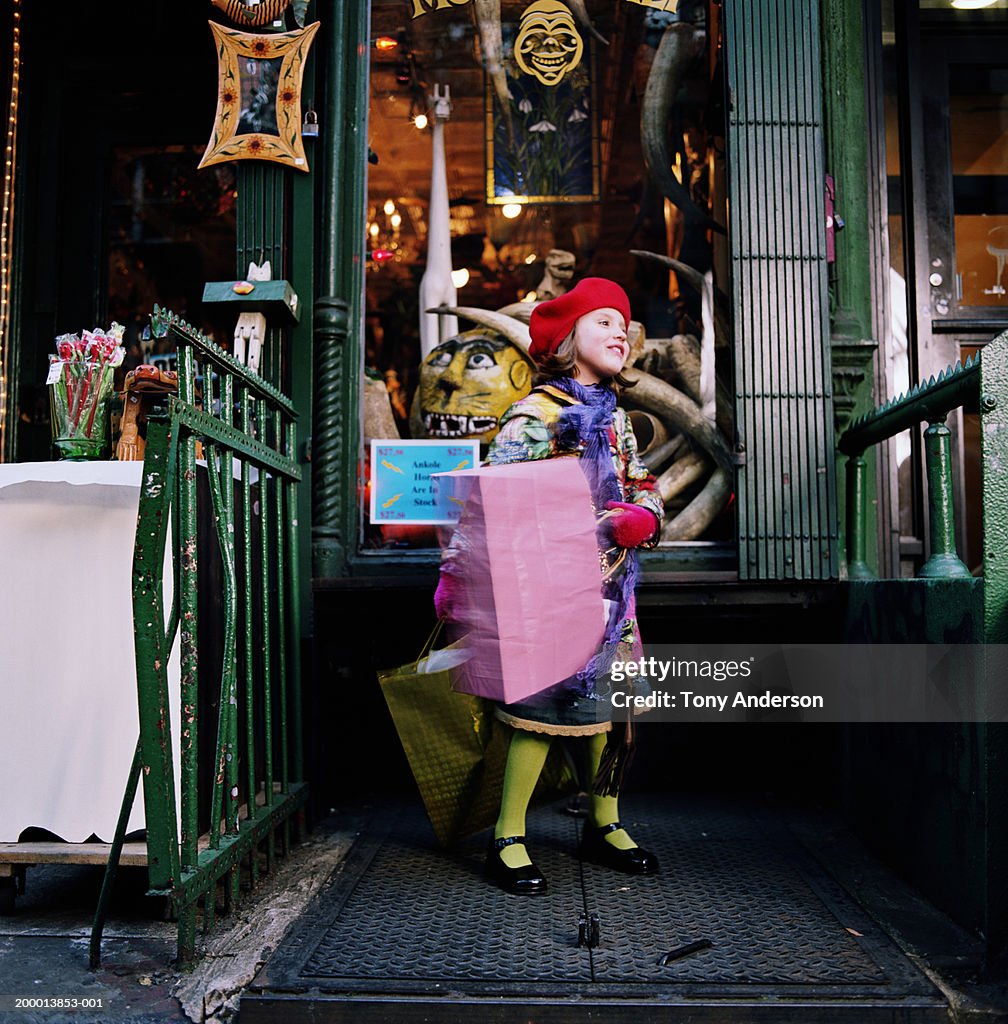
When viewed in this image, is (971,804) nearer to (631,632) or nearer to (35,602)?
(631,632)

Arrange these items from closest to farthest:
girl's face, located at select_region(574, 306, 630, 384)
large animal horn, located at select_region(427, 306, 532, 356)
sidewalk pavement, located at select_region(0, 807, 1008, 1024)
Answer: sidewalk pavement, located at select_region(0, 807, 1008, 1024), girl's face, located at select_region(574, 306, 630, 384), large animal horn, located at select_region(427, 306, 532, 356)

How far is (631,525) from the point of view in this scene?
332cm

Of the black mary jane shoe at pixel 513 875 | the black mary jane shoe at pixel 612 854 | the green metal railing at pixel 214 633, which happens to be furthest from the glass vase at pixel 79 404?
the black mary jane shoe at pixel 612 854

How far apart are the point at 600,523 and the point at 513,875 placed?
3.91 feet

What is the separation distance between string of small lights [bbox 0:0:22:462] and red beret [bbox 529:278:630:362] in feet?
10.1

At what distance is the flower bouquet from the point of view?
3.38 m

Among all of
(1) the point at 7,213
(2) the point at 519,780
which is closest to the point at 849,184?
(2) the point at 519,780

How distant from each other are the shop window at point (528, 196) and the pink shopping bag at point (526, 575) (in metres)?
1.41

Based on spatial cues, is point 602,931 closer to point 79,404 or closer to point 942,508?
point 942,508

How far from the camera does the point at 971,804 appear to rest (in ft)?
9.23

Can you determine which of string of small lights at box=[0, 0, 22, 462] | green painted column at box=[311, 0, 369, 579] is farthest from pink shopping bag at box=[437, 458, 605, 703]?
string of small lights at box=[0, 0, 22, 462]

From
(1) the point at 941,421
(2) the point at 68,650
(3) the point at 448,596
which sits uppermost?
(1) the point at 941,421

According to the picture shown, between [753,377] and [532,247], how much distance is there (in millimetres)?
1466

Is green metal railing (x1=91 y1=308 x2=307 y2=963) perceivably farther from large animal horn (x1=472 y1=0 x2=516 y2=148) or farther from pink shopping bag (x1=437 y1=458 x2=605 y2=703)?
large animal horn (x1=472 y1=0 x2=516 y2=148)
